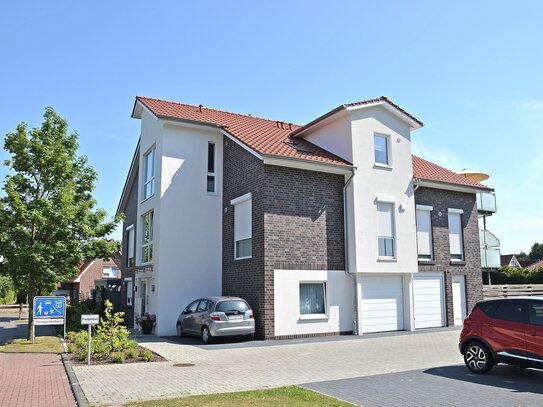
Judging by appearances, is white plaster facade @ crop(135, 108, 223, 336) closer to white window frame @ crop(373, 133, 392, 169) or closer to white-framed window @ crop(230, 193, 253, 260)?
white-framed window @ crop(230, 193, 253, 260)

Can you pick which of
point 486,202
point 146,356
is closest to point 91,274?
point 486,202

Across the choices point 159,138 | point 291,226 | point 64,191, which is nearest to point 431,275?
point 291,226

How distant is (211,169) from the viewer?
20328 millimetres

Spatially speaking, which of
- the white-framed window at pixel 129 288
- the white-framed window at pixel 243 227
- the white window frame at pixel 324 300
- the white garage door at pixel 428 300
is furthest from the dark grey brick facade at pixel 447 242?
the white-framed window at pixel 129 288

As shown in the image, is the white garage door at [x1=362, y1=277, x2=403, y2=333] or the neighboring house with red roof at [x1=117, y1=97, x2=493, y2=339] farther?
the white garage door at [x1=362, y1=277, x2=403, y2=333]

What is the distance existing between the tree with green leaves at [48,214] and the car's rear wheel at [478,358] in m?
12.8

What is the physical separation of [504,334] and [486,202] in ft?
54.6

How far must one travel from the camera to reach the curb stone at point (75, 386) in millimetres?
7701

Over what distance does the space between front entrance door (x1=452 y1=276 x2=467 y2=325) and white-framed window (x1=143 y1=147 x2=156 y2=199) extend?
13301mm

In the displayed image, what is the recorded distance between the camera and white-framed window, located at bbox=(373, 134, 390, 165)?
1952 centimetres

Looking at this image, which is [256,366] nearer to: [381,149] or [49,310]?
[49,310]

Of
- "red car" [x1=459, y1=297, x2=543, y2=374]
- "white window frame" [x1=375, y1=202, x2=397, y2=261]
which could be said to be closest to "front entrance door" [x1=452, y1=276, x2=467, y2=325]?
"white window frame" [x1=375, y1=202, x2=397, y2=261]

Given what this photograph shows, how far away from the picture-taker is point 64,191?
17.6 meters

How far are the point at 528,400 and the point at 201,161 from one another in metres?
14.8
